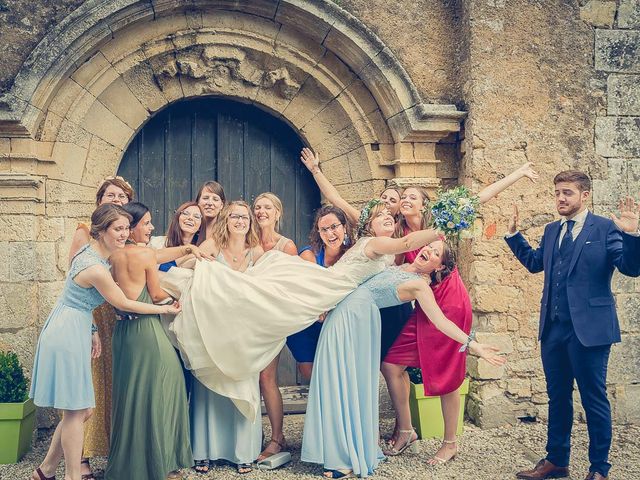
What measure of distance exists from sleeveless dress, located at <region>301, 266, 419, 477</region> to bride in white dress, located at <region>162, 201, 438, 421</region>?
A: 5.2 inches

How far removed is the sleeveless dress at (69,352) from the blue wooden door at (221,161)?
6.32ft

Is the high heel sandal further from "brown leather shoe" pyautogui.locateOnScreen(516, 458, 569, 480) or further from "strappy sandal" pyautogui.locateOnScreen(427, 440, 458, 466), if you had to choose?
"brown leather shoe" pyautogui.locateOnScreen(516, 458, 569, 480)

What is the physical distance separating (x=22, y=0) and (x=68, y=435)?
10.3 feet

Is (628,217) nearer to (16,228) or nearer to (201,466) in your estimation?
(201,466)

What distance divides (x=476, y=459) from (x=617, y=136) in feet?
8.95

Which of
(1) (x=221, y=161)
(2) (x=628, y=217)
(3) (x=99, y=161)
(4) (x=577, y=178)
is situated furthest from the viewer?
(1) (x=221, y=161)

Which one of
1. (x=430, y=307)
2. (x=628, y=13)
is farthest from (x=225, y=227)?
(x=628, y=13)

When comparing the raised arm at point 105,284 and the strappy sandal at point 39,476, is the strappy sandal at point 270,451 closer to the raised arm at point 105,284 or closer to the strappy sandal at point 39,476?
the strappy sandal at point 39,476

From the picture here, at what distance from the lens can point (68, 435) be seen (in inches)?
152

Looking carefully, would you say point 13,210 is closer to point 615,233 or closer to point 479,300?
point 479,300

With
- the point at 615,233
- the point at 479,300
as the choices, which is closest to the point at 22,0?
the point at 479,300

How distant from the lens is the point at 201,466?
442cm

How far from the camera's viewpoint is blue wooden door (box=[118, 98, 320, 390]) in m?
5.84

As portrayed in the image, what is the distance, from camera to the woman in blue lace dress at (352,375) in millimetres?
4309
